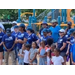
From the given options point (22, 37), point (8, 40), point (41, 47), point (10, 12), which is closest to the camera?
point (41, 47)

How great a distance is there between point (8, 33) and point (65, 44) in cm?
186

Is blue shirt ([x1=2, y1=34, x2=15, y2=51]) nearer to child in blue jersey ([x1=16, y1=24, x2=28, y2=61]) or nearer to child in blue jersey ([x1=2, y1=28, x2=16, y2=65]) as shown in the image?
child in blue jersey ([x1=2, y1=28, x2=16, y2=65])

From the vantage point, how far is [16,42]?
7.34 meters

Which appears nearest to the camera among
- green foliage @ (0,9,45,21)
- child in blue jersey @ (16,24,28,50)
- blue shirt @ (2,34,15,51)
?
blue shirt @ (2,34,15,51)

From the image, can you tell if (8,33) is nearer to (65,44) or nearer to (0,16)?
(65,44)

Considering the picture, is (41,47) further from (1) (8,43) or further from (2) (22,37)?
(1) (8,43)

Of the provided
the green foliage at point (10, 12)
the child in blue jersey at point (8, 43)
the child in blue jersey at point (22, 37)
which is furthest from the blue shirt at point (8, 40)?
the green foliage at point (10, 12)

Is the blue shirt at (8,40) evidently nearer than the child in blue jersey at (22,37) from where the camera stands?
Yes

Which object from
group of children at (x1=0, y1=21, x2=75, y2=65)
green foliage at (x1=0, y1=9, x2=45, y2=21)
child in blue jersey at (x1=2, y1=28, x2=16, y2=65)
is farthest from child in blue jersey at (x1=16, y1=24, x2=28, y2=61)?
green foliage at (x1=0, y1=9, x2=45, y2=21)

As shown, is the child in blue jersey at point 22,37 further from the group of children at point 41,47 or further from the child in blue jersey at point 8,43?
the child in blue jersey at point 8,43

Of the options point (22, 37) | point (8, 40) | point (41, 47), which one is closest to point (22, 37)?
point (22, 37)

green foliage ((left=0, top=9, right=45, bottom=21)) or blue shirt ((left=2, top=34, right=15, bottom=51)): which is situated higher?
green foliage ((left=0, top=9, right=45, bottom=21))
